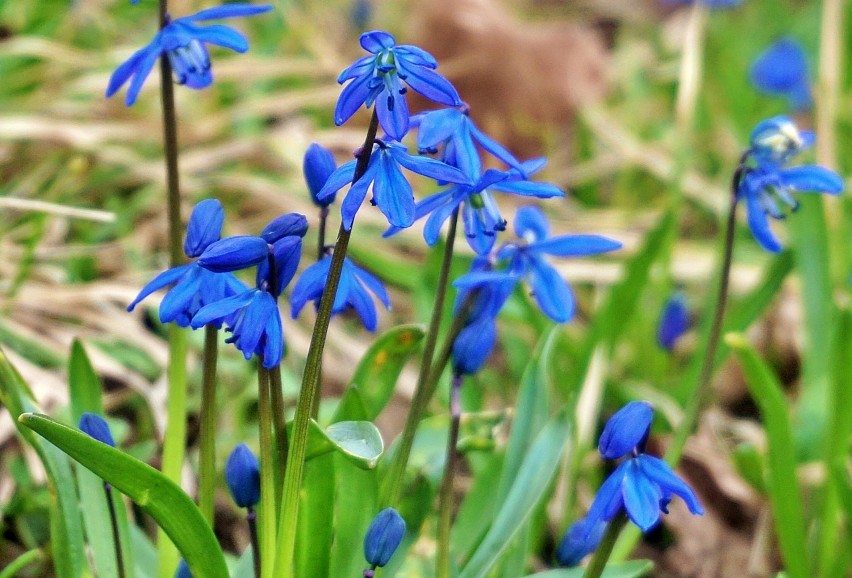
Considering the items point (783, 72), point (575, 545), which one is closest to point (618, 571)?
point (575, 545)

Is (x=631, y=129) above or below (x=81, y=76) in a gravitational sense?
below

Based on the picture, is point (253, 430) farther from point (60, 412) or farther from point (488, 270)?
point (488, 270)

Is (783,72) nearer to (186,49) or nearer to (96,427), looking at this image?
(186,49)

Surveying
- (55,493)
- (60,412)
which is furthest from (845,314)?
(60,412)

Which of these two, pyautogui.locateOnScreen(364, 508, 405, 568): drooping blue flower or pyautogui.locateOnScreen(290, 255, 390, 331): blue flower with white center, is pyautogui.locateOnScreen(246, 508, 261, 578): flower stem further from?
pyautogui.locateOnScreen(290, 255, 390, 331): blue flower with white center

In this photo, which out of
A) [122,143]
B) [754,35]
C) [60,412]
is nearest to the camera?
[60,412]

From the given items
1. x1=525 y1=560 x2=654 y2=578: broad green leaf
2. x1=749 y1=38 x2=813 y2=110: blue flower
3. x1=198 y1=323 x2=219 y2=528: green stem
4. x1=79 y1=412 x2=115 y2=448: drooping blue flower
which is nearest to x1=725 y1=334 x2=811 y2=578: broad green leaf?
x1=525 y1=560 x2=654 y2=578: broad green leaf
